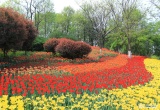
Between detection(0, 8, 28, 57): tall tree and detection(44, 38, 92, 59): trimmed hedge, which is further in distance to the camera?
detection(44, 38, 92, 59): trimmed hedge

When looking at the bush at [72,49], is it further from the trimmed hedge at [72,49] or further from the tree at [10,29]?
the tree at [10,29]

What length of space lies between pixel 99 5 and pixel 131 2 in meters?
6.65

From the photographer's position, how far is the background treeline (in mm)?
28422

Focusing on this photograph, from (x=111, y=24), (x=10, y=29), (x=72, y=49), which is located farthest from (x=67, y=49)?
(x=111, y=24)

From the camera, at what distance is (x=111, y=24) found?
3944 centimetres

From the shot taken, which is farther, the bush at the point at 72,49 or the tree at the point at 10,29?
the bush at the point at 72,49

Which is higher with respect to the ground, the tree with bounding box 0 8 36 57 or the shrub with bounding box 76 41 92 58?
the tree with bounding box 0 8 36 57

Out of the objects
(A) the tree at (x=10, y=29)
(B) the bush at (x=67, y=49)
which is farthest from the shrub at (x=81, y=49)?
(A) the tree at (x=10, y=29)

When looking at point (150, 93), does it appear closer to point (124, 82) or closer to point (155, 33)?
point (124, 82)

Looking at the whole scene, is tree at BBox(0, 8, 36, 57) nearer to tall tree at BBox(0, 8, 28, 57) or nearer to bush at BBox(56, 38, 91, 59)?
tall tree at BBox(0, 8, 28, 57)

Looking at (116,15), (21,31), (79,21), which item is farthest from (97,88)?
(79,21)

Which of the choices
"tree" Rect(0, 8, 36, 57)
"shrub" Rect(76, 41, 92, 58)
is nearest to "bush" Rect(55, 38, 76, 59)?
"shrub" Rect(76, 41, 92, 58)

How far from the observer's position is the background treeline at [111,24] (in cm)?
2842

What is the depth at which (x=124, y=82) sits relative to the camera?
30.4ft
